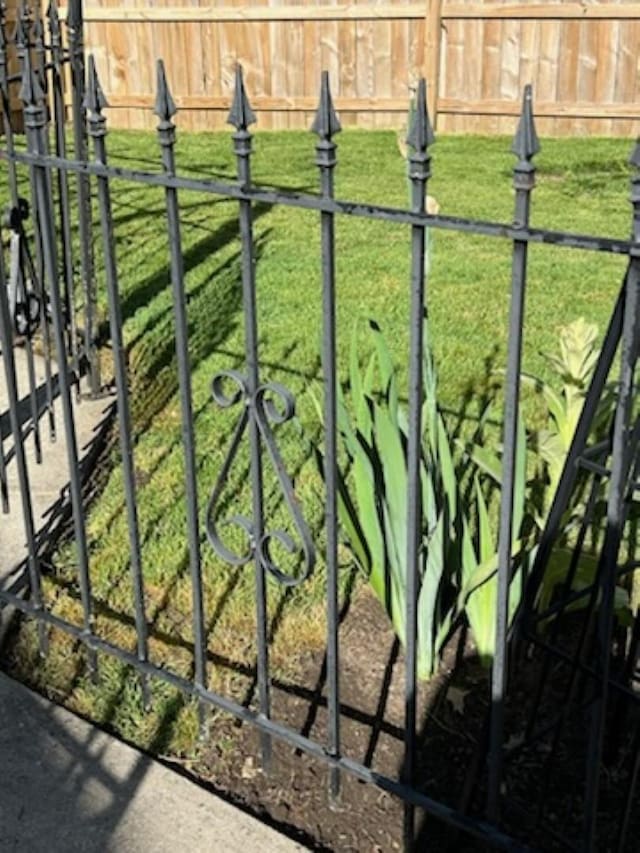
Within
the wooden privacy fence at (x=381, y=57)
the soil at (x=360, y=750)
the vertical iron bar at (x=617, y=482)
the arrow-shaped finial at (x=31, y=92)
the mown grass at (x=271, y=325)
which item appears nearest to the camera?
the vertical iron bar at (x=617, y=482)

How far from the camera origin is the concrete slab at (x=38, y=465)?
2996 millimetres

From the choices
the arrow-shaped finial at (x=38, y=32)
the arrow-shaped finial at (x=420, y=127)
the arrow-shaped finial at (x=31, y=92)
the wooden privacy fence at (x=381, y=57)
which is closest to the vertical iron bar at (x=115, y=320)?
the arrow-shaped finial at (x=31, y=92)

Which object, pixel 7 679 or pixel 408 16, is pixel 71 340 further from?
pixel 408 16

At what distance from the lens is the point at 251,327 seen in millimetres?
1889

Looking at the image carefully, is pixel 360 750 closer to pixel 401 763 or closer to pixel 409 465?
pixel 401 763

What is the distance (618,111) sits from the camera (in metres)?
9.67

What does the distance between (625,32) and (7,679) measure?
8625 mm

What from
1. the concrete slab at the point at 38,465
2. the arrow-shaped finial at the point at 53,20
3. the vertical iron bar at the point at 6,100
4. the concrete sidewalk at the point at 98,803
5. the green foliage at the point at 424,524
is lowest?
the concrete sidewalk at the point at 98,803

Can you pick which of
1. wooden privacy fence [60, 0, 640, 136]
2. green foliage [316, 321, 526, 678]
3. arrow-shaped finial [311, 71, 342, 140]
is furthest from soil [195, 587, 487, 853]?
wooden privacy fence [60, 0, 640, 136]

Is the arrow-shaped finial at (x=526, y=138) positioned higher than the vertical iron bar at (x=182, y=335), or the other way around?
the arrow-shaped finial at (x=526, y=138)

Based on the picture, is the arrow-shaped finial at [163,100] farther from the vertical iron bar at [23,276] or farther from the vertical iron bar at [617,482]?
the vertical iron bar at [617,482]

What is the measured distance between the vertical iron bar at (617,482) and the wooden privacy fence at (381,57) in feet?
27.5

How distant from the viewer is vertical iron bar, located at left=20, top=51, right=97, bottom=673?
211 centimetres

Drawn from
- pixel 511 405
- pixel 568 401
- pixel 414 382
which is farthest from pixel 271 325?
pixel 511 405
